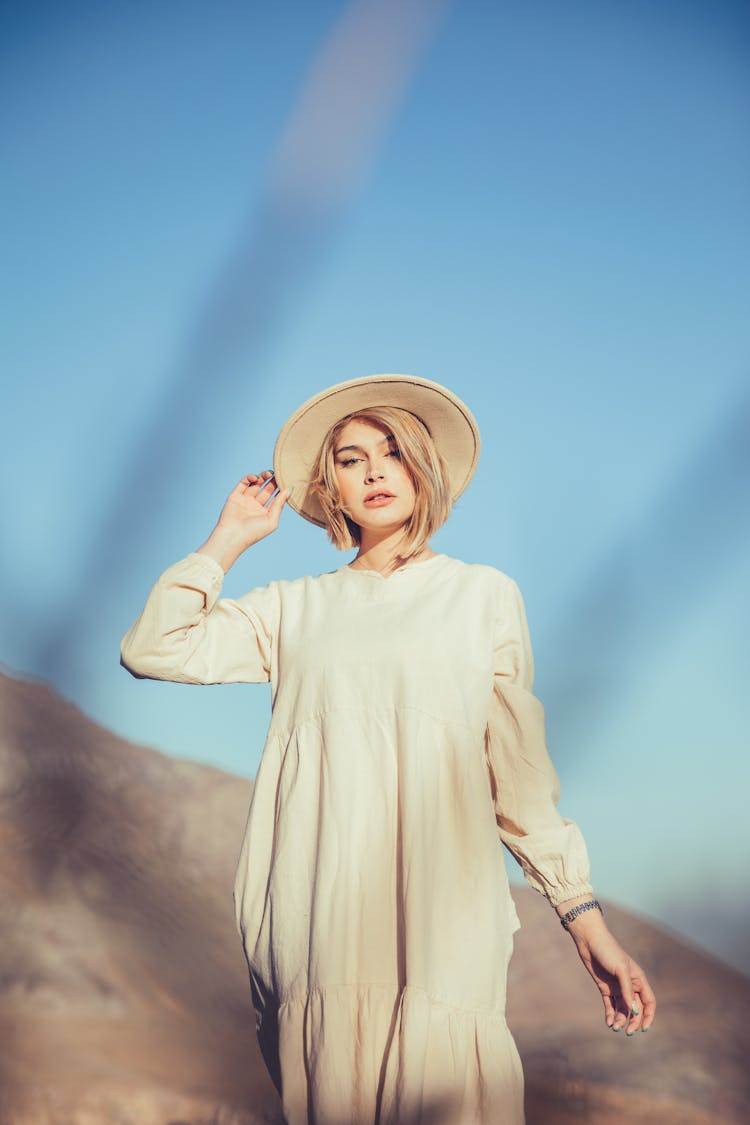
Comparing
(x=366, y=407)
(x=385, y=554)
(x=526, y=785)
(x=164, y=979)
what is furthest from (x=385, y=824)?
(x=164, y=979)

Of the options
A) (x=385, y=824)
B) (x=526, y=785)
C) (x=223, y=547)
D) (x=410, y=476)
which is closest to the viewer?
(x=385, y=824)

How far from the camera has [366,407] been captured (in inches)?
92.1

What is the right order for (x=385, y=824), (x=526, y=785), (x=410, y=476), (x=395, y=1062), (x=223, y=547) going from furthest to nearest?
(x=410, y=476), (x=223, y=547), (x=526, y=785), (x=385, y=824), (x=395, y=1062)

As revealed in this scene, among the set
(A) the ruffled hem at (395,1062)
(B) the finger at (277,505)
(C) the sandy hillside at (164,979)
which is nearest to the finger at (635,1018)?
(A) the ruffled hem at (395,1062)

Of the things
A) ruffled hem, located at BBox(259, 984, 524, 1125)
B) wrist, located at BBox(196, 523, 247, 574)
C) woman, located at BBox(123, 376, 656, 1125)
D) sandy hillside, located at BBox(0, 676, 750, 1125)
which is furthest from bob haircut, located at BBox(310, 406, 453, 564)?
sandy hillside, located at BBox(0, 676, 750, 1125)

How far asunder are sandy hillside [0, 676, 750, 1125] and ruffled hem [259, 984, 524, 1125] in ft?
5.22

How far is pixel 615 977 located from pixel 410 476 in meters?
1.06

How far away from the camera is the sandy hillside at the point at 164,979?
3.28m

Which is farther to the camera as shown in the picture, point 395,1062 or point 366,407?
point 366,407

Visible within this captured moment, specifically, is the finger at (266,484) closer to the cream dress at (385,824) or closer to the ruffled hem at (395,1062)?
the cream dress at (385,824)

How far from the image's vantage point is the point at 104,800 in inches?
182

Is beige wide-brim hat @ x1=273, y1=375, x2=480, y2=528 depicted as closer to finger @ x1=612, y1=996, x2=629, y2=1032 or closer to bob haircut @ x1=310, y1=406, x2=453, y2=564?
bob haircut @ x1=310, y1=406, x2=453, y2=564

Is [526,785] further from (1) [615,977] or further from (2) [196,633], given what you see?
(2) [196,633]

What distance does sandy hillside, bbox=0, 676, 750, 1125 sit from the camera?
10.8 feet
